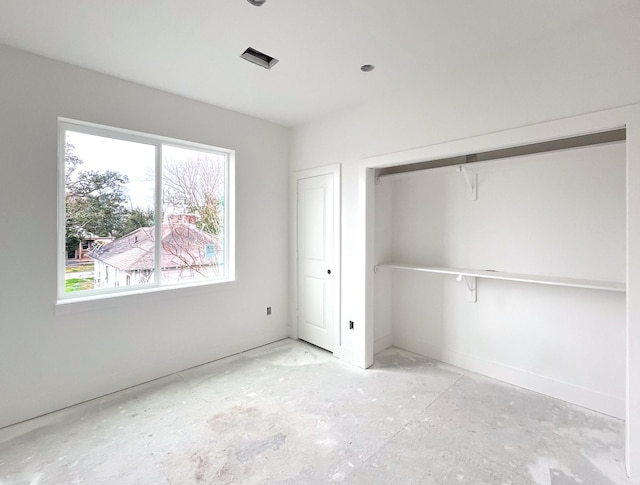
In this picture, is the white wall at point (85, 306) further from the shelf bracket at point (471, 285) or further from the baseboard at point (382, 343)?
the shelf bracket at point (471, 285)

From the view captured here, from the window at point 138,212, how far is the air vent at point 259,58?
1252 mm

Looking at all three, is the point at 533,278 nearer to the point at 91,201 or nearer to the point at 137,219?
the point at 137,219

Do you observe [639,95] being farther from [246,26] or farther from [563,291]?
[246,26]

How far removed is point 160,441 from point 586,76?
3.74 meters

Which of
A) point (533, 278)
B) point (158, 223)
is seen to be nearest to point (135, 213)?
point (158, 223)

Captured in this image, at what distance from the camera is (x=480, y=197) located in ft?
10.1

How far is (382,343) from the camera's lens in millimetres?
3715

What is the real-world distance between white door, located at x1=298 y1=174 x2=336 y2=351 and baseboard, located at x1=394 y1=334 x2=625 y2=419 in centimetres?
117

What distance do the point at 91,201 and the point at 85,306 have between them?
0.91 metres

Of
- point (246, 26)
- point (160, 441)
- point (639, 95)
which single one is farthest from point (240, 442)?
point (639, 95)

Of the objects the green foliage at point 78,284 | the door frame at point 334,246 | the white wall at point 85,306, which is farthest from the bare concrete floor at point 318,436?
the green foliage at point 78,284

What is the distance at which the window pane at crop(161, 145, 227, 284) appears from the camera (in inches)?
126

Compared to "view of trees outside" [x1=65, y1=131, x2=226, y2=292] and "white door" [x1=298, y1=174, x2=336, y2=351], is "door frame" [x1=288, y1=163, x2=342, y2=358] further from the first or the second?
"view of trees outside" [x1=65, y1=131, x2=226, y2=292]

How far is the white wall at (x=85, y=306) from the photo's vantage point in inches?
90.3
